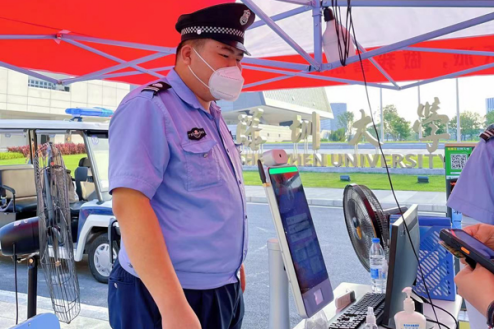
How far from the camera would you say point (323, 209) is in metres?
11.7

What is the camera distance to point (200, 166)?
4.45 ft

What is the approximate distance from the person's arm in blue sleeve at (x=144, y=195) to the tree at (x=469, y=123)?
18.3 meters

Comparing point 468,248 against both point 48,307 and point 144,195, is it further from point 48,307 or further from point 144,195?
point 48,307

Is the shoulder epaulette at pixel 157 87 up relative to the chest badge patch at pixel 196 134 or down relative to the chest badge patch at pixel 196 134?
up

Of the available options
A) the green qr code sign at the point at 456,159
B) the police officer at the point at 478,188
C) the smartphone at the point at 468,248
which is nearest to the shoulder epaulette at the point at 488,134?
the police officer at the point at 478,188

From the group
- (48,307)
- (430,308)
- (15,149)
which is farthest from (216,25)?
(15,149)

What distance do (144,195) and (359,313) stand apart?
38.1 inches

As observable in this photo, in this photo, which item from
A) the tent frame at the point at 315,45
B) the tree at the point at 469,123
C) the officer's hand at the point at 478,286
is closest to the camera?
the officer's hand at the point at 478,286

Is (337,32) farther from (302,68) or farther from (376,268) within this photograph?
(376,268)

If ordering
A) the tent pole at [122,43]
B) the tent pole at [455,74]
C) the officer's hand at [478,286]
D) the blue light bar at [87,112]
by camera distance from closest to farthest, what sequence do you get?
the officer's hand at [478,286], the tent pole at [122,43], the tent pole at [455,74], the blue light bar at [87,112]

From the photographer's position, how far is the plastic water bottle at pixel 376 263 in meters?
1.90

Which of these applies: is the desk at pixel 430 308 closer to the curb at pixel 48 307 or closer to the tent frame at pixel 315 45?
the tent frame at pixel 315 45

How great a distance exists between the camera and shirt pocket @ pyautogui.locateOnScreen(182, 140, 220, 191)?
1333 millimetres

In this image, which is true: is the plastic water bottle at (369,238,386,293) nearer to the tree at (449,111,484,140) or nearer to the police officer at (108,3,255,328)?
the police officer at (108,3,255,328)
